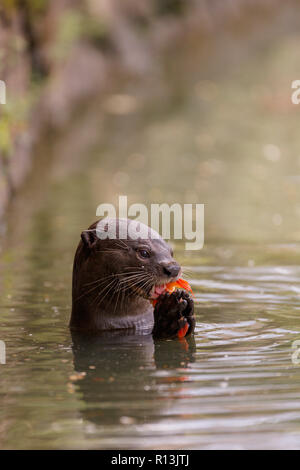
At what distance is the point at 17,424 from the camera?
5.30 metres

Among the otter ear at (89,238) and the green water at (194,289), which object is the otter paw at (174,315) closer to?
the green water at (194,289)

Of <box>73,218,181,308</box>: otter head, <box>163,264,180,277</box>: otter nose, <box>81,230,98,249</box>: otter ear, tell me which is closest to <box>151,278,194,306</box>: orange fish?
<box>73,218,181,308</box>: otter head

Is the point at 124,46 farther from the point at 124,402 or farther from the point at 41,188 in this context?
the point at 124,402

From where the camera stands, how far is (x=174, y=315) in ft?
22.4

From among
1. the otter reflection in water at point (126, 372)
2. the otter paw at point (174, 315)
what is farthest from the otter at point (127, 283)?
the otter reflection in water at point (126, 372)

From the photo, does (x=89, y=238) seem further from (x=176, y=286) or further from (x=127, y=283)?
(x=176, y=286)

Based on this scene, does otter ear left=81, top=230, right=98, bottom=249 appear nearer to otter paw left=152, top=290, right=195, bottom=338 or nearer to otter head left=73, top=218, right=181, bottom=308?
otter head left=73, top=218, right=181, bottom=308

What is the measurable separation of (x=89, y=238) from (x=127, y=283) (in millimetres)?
461

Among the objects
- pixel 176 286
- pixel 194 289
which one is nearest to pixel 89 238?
pixel 176 286

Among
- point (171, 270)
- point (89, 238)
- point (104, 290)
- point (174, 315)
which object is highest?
point (89, 238)

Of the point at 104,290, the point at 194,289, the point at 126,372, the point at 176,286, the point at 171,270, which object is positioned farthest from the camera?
the point at 194,289

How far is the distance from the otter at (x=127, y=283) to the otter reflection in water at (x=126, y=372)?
108mm

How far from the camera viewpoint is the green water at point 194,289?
207 inches

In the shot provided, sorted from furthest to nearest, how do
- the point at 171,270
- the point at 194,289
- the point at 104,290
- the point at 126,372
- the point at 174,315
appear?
the point at 194,289, the point at 104,290, the point at 174,315, the point at 171,270, the point at 126,372
